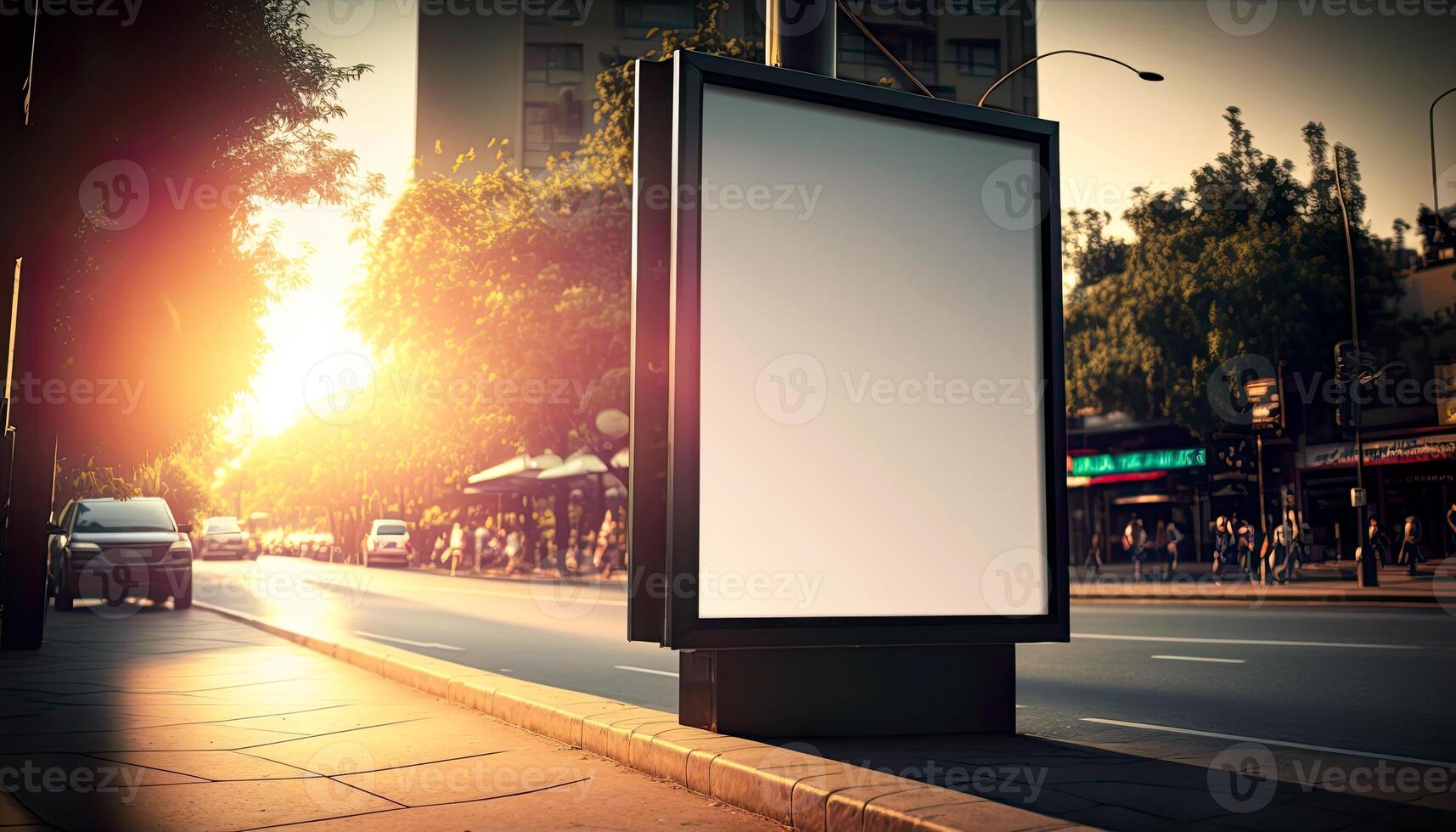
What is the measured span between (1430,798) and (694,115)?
4.50 metres

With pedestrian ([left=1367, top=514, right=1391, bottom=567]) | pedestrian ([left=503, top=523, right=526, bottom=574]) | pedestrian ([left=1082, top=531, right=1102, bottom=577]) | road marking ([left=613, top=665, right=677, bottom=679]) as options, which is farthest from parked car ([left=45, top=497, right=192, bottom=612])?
pedestrian ([left=1367, top=514, right=1391, bottom=567])

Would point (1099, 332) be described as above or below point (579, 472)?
above

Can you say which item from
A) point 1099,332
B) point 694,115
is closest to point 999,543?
point 694,115

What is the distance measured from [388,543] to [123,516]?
106 ft

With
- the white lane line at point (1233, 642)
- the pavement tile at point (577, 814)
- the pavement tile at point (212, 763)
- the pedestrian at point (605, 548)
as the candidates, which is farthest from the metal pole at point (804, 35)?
the pedestrian at point (605, 548)

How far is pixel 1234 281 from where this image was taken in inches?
1304

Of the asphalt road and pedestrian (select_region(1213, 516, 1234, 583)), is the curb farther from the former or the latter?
pedestrian (select_region(1213, 516, 1234, 583))

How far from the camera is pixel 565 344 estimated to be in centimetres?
2827

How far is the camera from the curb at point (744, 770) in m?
4.43

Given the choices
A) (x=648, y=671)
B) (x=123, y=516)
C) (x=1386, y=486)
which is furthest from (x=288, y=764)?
(x=1386, y=486)

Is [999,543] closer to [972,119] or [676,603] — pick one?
[676,603]

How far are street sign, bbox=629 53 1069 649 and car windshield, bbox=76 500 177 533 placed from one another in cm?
1706

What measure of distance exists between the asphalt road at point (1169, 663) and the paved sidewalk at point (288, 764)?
2.19 metres

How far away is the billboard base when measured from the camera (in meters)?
6.21
